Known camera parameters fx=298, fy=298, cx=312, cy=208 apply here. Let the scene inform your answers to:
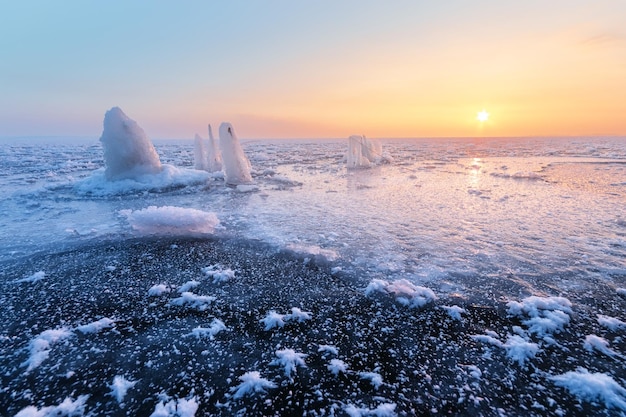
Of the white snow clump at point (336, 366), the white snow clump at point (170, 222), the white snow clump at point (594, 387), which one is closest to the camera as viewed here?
the white snow clump at point (594, 387)

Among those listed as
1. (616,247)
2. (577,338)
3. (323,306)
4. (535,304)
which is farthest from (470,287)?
(616,247)

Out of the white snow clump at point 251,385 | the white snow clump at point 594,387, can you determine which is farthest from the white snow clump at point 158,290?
the white snow clump at point 594,387

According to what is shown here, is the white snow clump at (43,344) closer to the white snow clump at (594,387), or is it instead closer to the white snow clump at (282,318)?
the white snow clump at (282,318)

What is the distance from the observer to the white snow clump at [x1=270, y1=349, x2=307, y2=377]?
242cm

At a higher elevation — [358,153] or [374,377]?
[358,153]

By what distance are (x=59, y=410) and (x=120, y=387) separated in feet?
1.16

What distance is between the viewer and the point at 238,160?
1212cm

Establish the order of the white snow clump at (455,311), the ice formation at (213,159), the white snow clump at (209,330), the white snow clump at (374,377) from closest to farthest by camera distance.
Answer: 1. the white snow clump at (374,377)
2. the white snow clump at (209,330)
3. the white snow clump at (455,311)
4. the ice formation at (213,159)

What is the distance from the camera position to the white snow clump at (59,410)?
1993 millimetres

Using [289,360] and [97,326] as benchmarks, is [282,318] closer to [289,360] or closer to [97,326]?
[289,360]

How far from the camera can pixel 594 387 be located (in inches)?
85.9

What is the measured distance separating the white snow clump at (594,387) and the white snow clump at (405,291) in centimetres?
127

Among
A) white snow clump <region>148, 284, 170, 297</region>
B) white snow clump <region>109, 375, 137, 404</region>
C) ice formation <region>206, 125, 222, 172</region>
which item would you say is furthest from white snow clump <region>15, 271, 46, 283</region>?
ice formation <region>206, 125, 222, 172</region>

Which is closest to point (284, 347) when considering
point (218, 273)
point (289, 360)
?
point (289, 360)
